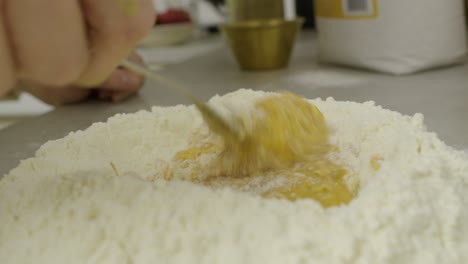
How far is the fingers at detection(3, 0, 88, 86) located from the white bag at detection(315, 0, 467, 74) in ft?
2.57

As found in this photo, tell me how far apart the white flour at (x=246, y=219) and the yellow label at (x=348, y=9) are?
597mm

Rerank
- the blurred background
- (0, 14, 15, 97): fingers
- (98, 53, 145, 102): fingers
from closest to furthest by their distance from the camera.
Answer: (0, 14, 15, 97): fingers, (98, 53, 145, 102): fingers, the blurred background

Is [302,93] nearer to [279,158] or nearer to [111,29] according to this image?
[279,158]

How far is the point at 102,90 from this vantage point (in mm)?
1082

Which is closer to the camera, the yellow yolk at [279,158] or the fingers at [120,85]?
the yellow yolk at [279,158]

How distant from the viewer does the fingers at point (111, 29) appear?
0.42 meters

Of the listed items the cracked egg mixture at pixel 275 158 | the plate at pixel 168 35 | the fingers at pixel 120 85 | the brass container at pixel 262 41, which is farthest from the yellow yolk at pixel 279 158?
the plate at pixel 168 35

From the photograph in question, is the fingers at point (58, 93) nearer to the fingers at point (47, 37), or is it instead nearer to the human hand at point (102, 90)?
the human hand at point (102, 90)

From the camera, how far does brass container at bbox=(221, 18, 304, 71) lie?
1.23 meters

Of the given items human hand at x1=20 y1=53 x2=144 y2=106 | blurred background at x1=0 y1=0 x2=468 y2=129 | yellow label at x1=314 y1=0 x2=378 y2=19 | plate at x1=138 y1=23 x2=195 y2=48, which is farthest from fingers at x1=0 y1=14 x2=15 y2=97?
plate at x1=138 y1=23 x2=195 y2=48

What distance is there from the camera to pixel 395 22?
1069 millimetres

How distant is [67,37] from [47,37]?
0.01 meters

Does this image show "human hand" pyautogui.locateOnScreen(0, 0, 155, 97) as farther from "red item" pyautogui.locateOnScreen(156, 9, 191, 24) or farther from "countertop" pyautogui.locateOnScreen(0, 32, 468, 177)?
"red item" pyautogui.locateOnScreen(156, 9, 191, 24)

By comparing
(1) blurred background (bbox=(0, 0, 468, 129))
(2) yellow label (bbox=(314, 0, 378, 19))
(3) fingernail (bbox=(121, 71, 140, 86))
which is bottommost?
(1) blurred background (bbox=(0, 0, 468, 129))
